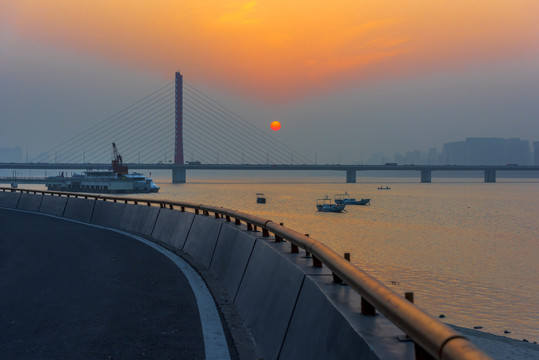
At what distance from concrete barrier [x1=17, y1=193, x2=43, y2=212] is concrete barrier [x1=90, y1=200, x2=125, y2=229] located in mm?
7640

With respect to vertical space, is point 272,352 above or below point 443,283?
above

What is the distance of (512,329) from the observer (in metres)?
21.7

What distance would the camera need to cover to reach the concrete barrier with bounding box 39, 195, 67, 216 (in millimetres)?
26203

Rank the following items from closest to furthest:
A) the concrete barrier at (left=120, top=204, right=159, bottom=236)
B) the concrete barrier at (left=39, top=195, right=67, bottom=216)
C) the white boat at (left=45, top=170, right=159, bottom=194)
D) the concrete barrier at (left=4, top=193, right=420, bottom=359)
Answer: the concrete barrier at (left=4, top=193, right=420, bottom=359)
the concrete barrier at (left=120, top=204, right=159, bottom=236)
the concrete barrier at (left=39, top=195, right=67, bottom=216)
the white boat at (left=45, top=170, right=159, bottom=194)

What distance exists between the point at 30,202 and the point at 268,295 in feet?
87.4

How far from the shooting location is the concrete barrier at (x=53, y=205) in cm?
2620

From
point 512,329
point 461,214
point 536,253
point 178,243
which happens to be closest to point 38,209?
point 178,243

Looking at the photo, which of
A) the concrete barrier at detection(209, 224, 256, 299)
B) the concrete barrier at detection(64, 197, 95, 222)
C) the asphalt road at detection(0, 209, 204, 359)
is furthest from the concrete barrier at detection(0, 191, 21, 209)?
the concrete barrier at detection(209, 224, 256, 299)

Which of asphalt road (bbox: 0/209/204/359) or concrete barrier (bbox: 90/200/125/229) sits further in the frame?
concrete barrier (bbox: 90/200/125/229)

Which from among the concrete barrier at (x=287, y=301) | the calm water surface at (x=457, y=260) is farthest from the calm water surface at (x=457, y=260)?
the concrete barrier at (x=287, y=301)

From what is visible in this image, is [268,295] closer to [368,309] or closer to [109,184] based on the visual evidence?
[368,309]

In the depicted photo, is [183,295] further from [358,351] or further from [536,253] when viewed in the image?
[536,253]

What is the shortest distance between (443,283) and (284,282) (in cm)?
2962

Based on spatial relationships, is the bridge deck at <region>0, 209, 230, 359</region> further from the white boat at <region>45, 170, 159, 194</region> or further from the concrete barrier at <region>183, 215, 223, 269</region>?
the white boat at <region>45, 170, 159, 194</region>
